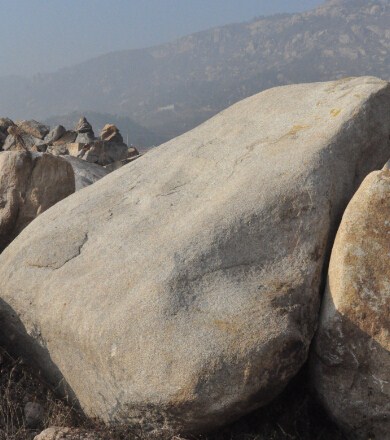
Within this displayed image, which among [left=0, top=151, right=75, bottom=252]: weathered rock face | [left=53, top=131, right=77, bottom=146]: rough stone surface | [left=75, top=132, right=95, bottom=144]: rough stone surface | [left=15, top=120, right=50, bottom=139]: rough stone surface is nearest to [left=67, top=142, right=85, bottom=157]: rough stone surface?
[left=75, top=132, right=95, bottom=144]: rough stone surface

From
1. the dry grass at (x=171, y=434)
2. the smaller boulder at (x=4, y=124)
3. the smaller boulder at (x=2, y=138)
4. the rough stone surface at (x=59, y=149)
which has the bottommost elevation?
the rough stone surface at (x=59, y=149)

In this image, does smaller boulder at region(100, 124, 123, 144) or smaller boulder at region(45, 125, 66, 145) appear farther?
smaller boulder at region(100, 124, 123, 144)

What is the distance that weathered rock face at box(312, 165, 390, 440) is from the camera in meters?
5.13

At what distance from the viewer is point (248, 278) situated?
5363 mm

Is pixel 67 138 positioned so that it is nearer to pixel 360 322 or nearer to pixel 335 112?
pixel 335 112

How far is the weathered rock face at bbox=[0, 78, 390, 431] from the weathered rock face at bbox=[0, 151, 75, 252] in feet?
3.44

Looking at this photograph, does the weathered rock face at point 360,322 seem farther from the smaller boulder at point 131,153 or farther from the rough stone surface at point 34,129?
the rough stone surface at point 34,129

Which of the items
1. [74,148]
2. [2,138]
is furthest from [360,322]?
[2,138]

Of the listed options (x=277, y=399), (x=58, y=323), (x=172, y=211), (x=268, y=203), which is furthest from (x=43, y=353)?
(x=268, y=203)

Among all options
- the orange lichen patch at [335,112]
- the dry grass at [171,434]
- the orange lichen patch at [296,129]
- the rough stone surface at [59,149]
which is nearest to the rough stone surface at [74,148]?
the rough stone surface at [59,149]

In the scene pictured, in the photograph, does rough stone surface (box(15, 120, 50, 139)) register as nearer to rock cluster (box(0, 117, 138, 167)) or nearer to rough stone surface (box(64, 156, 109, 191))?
rock cluster (box(0, 117, 138, 167))

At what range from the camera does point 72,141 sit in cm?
2033

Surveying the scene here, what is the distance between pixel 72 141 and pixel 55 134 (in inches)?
25.2

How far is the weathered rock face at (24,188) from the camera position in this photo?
26.5ft
